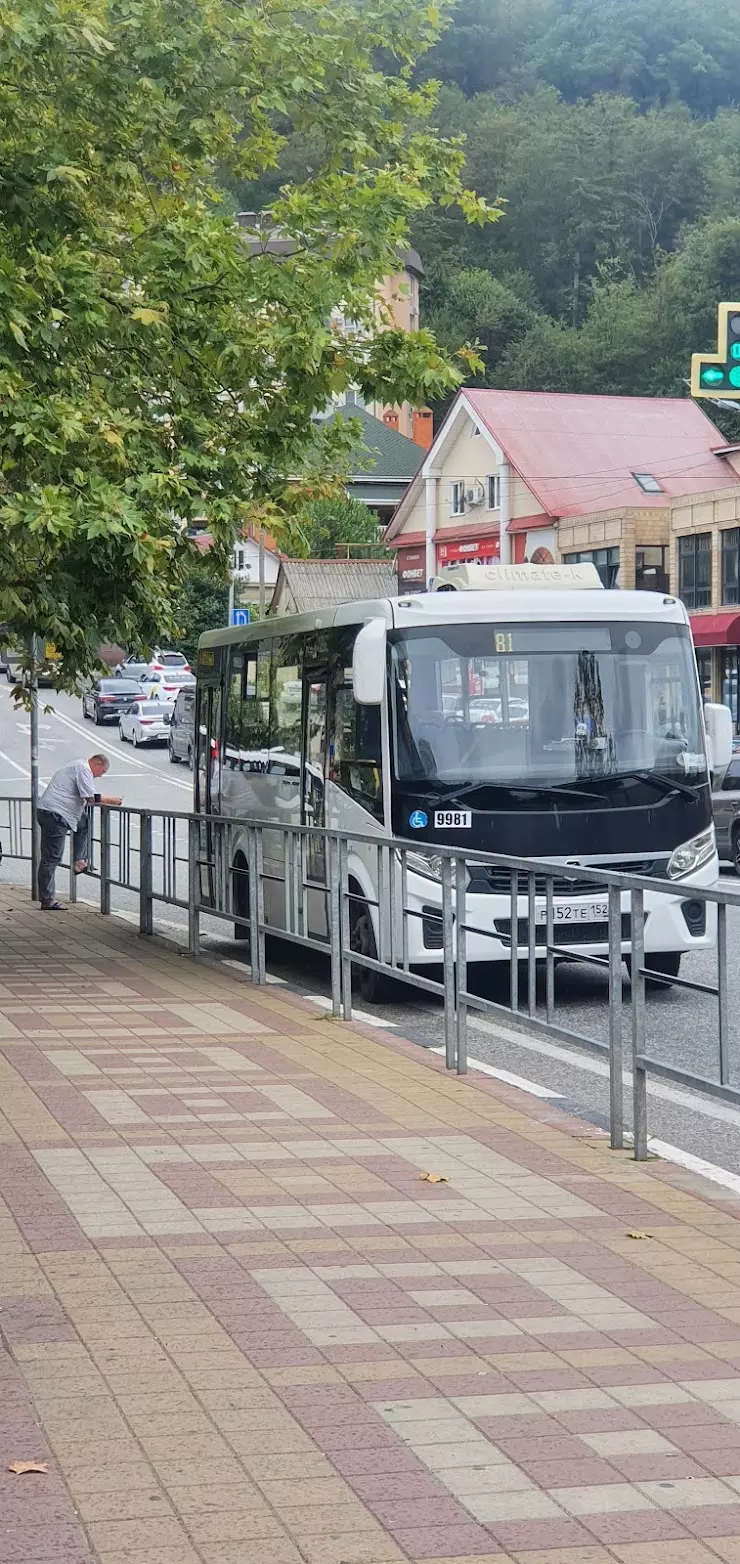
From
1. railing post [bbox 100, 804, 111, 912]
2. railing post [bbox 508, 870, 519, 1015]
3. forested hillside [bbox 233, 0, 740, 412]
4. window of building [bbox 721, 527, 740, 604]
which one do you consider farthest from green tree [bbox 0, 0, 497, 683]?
forested hillside [bbox 233, 0, 740, 412]

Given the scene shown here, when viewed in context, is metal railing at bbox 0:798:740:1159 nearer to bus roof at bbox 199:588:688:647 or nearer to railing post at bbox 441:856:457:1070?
railing post at bbox 441:856:457:1070

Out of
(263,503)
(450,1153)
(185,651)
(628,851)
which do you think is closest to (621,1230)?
(450,1153)

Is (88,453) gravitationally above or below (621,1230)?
above

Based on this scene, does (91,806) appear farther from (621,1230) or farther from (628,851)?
(621,1230)

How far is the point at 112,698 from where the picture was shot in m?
67.6

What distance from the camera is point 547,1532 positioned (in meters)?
3.95

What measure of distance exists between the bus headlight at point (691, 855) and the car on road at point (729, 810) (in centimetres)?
1404

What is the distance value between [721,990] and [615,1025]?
2.41ft

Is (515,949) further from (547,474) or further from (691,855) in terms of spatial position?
(547,474)

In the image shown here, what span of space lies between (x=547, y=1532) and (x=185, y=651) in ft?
269

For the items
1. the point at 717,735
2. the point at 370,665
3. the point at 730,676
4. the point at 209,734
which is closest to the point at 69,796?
the point at 209,734

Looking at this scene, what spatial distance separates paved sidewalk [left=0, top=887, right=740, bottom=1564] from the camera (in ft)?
13.2

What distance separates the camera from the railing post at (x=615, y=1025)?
24.9ft

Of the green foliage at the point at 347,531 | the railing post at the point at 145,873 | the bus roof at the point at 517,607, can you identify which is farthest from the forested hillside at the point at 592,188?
the bus roof at the point at 517,607
